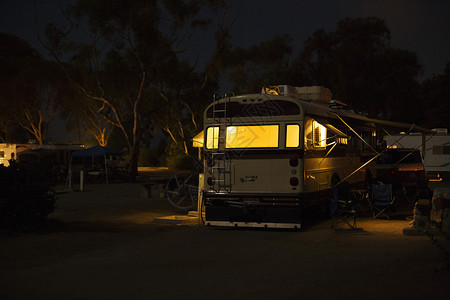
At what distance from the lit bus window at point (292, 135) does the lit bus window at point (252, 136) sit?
262 mm

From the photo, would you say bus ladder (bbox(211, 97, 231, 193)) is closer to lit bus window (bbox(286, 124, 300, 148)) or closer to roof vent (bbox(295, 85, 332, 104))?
lit bus window (bbox(286, 124, 300, 148))

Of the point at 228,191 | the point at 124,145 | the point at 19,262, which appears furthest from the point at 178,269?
the point at 124,145

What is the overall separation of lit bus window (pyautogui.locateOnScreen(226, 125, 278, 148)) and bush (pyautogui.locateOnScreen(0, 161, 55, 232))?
13.5 feet

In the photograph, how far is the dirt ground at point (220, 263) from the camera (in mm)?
6734

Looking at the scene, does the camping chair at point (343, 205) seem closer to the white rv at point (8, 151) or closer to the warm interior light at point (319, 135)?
the warm interior light at point (319, 135)

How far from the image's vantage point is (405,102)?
154 feet

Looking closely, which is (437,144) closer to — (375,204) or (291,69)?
(375,204)

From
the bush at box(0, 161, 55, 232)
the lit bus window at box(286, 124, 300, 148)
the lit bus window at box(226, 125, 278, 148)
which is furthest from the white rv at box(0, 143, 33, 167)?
the lit bus window at box(286, 124, 300, 148)

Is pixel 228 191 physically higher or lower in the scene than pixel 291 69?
lower

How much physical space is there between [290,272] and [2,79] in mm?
43466

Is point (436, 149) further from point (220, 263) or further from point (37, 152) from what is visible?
point (220, 263)

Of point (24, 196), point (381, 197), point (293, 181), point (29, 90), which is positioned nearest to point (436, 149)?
point (381, 197)

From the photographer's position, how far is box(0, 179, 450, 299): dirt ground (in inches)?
265

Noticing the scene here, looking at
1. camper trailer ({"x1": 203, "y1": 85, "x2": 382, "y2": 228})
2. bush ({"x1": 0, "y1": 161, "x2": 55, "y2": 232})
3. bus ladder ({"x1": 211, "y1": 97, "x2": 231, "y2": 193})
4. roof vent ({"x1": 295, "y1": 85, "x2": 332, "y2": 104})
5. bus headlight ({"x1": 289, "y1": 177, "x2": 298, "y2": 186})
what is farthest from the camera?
roof vent ({"x1": 295, "y1": 85, "x2": 332, "y2": 104})
